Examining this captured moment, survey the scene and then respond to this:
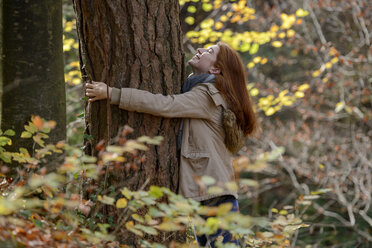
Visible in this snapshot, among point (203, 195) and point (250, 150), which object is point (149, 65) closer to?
point (203, 195)

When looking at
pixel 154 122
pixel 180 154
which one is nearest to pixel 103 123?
pixel 154 122

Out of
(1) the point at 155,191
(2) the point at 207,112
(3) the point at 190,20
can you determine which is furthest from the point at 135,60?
(3) the point at 190,20

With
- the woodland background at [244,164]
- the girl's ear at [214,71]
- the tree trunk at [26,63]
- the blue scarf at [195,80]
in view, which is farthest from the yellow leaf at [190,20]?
the blue scarf at [195,80]

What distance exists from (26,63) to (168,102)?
4.83ft

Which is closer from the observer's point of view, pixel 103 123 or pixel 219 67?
pixel 103 123

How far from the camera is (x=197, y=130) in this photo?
10.6ft

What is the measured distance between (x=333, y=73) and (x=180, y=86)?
26.4 ft

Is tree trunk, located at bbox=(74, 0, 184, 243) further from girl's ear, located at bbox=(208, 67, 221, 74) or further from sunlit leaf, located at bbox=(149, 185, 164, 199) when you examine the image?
sunlit leaf, located at bbox=(149, 185, 164, 199)

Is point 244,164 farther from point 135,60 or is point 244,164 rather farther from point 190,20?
point 190,20

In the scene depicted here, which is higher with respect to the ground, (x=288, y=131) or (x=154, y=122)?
(x=154, y=122)

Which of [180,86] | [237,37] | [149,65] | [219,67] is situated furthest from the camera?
[237,37]

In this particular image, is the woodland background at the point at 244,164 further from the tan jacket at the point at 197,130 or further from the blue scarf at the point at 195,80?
the blue scarf at the point at 195,80

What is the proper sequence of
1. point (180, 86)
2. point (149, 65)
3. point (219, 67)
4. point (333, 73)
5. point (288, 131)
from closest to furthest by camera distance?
point (149, 65) < point (180, 86) < point (219, 67) < point (333, 73) < point (288, 131)

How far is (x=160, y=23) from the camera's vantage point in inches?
121
